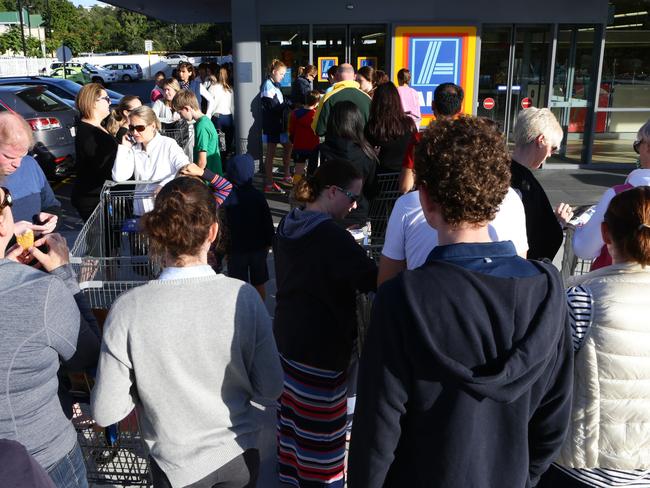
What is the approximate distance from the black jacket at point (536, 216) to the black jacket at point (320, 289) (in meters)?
0.97

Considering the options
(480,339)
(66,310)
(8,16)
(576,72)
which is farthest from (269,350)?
(8,16)

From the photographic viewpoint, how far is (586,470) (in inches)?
88.6

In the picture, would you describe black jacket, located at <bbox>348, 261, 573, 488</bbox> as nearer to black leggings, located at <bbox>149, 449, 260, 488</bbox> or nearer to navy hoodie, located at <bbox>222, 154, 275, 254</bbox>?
black leggings, located at <bbox>149, 449, 260, 488</bbox>

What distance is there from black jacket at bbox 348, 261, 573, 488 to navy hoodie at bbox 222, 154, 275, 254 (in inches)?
121

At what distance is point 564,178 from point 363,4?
465cm

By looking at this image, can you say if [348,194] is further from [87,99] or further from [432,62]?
[432,62]

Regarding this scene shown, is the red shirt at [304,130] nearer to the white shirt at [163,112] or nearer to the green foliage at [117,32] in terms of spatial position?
the white shirt at [163,112]

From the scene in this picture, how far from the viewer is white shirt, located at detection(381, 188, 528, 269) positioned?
2.66 m

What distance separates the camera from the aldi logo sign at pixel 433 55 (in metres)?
10.5

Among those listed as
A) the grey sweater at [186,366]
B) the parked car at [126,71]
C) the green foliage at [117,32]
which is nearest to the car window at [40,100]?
the grey sweater at [186,366]

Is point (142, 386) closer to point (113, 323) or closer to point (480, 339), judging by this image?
point (113, 323)

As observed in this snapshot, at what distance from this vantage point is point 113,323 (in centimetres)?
213

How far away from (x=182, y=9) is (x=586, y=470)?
19654 millimetres

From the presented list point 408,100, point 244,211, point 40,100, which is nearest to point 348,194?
point 244,211
